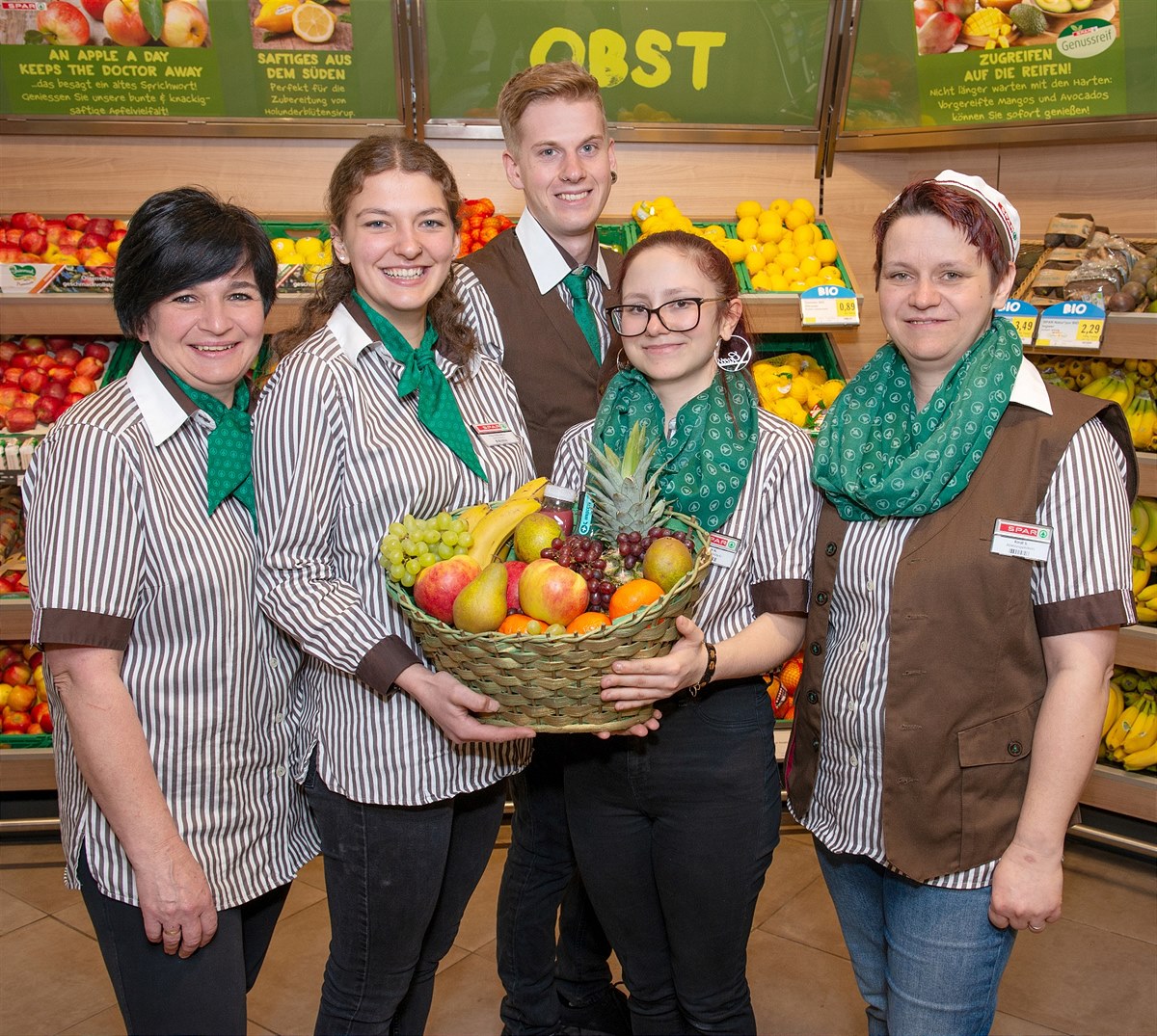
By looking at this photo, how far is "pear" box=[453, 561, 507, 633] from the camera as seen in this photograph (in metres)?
1.65

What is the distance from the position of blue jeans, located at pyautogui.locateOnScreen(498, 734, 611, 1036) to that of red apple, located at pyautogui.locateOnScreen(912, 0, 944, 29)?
2.86m

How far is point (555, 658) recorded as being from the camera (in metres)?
1.60

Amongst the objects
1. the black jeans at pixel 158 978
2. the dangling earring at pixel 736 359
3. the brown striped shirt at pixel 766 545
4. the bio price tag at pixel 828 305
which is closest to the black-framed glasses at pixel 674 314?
the dangling earring at pixel 736 359

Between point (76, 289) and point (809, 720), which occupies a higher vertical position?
point (76, 289)

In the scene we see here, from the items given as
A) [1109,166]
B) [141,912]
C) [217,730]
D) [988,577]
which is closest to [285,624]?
[217,730]

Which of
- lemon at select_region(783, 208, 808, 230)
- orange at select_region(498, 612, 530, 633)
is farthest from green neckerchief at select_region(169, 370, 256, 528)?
lemon at select_region(783, 208, 808, 230)

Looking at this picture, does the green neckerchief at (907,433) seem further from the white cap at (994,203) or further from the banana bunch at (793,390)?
the banana bunch at (793,390)

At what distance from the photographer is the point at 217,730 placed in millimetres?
1763

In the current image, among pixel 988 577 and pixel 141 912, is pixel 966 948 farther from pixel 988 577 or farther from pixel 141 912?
pixel 141 912

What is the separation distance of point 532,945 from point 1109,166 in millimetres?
3354

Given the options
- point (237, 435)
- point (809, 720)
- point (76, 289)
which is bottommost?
point (809, 720)

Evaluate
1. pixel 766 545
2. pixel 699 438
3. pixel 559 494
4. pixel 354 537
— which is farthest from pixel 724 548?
pixel 354 537

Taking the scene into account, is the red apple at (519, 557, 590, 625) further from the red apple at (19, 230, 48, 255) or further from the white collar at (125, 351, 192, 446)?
the red apple at (19, 230, 48, 255)

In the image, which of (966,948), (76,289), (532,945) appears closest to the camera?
(966,948)
